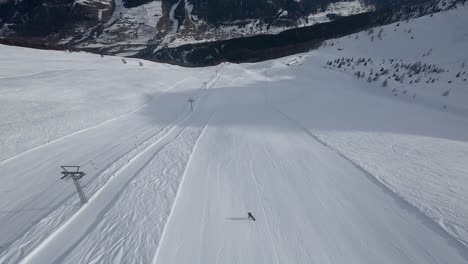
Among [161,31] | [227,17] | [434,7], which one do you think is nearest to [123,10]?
[161,31]

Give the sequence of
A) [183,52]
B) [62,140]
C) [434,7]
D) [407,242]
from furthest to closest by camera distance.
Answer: [183,52] → [434,7] → [62,140] → [407,242]

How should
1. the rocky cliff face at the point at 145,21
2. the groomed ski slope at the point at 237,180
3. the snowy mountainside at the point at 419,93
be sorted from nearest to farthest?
1. the groomed ski slope at the point at 237,180
2. the snowy mountainside at the point at 419,93
3. the rocky cliff face at the point at 145,21

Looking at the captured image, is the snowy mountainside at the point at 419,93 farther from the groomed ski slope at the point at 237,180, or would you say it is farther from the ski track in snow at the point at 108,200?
the ski track in snow at the point at 108,200

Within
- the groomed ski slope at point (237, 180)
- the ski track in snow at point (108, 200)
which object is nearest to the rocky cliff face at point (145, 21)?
the groomed ski slope at point (237, 180)

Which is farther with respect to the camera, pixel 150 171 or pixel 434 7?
pixel 434 7

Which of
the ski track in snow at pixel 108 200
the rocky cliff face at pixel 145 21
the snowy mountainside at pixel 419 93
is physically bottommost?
the ski track in snow at pixel 108 200

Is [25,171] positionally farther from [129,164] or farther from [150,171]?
[150,171]
